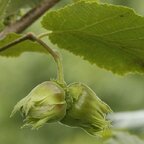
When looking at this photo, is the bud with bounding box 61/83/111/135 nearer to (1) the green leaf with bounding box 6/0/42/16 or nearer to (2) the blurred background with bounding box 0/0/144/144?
(1) the green leaf with bounding box 6/0/42/16

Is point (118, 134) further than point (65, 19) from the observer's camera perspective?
Yes

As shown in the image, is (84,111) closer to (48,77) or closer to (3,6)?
(3,6)

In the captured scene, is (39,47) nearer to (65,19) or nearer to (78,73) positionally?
(65,19)

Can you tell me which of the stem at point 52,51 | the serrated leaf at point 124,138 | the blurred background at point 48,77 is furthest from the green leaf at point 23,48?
the blurred background at point 48,77

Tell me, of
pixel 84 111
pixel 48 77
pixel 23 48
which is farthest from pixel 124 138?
pixel 48 77

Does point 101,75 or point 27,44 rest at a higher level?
point 101,75

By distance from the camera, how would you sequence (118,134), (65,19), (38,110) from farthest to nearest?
(118,134), (65,19), (38,110)

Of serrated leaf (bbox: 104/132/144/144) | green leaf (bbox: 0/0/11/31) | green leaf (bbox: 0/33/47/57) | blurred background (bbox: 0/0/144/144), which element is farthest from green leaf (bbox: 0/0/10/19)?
blurred background (bbox: 0/0/144/144)

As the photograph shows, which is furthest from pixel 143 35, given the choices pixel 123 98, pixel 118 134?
pixel 123 98
